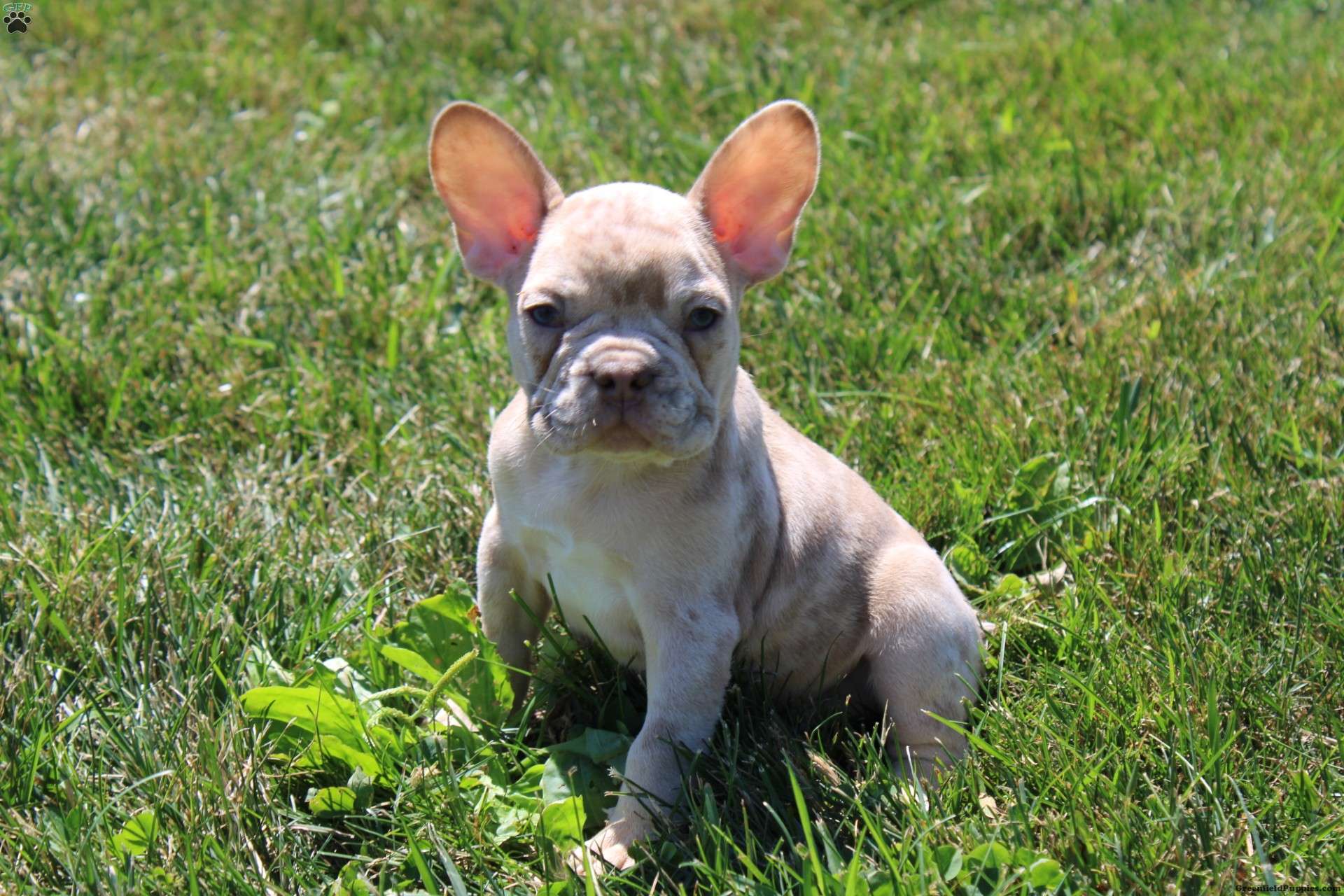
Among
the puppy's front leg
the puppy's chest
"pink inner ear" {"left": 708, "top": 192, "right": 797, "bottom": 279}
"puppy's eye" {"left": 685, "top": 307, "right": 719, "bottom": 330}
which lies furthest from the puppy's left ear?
the puppy's front leg

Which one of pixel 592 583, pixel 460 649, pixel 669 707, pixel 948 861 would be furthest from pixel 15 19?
pixel 948 861

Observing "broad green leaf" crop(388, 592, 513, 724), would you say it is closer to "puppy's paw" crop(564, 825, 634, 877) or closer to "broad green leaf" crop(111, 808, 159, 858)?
"puppy's paw" crop(564, 825, 634, 877)

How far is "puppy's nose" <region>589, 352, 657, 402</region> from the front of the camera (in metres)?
3.33

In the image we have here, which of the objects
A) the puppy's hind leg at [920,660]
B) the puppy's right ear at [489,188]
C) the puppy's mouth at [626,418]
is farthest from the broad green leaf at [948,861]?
the puppy's right ear at [489,188]

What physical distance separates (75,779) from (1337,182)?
257 inches

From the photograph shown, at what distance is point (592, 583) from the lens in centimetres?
374

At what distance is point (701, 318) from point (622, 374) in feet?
1.31

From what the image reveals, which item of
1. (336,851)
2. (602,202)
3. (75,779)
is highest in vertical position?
(602,202)

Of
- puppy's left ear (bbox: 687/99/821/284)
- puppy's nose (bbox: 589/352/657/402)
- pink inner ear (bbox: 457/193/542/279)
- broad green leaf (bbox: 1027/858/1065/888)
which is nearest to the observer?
broad green leaf (bbox: 1027/858/1065/888)

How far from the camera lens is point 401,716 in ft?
12.8

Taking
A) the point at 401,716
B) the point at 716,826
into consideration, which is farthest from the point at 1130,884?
the point at 401,716

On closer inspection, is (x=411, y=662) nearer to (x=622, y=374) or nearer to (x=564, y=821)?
(x=564, y=821)

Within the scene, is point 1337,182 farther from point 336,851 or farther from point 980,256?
point 336,851

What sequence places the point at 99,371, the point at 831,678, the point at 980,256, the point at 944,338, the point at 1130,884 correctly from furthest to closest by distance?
the point at 980,256 < the point at 944,338 < the point at 99,371 < the point at 831,678 < the point at 1130,884
